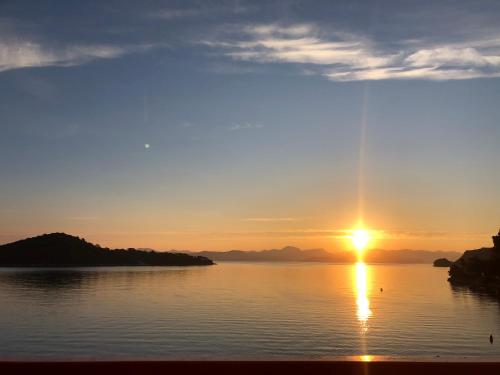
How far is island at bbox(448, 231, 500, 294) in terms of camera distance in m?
139

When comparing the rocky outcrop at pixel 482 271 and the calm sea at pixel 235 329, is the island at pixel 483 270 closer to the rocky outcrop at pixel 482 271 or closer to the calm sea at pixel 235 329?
the rocky outcrop at pixel 482 271

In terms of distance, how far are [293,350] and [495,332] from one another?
3975 centimetres

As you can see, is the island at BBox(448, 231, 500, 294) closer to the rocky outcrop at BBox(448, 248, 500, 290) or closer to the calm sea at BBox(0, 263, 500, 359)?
the rocky outcrop at BBox(448, 248, 500, 290)

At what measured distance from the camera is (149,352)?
46094 mm

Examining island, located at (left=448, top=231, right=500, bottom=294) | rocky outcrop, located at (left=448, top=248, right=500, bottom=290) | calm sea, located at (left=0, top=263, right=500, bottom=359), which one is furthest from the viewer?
rocky outcrop, located at (left=448, top=248, right=500, bottom=290)
